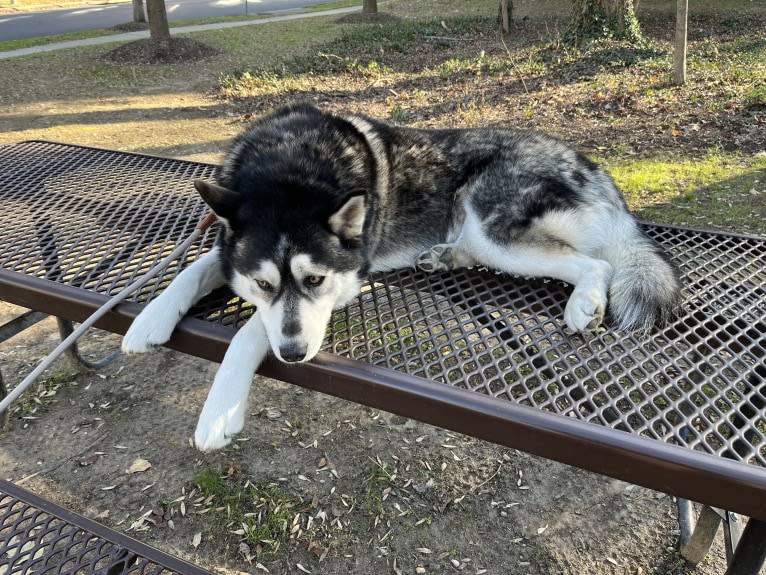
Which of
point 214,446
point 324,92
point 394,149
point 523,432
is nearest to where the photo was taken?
point 523,432

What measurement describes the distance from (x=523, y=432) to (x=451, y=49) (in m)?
14.2

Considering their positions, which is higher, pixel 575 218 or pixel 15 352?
pixel 575 218

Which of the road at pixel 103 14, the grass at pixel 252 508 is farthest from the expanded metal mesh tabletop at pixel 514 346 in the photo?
the road at pixel 103 14

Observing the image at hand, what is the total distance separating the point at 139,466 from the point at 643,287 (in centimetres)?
281

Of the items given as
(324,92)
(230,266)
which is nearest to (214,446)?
(230,266)

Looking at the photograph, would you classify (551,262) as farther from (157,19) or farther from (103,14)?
(103,14)

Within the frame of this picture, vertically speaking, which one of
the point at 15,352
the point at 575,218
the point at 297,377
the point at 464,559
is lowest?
the point at 464,559

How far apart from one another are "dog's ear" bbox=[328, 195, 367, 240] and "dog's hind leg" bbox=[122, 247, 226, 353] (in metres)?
0.62

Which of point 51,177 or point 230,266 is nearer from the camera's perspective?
point 230,266

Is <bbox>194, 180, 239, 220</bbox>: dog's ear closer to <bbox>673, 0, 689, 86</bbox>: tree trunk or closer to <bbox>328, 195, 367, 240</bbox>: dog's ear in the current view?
<bbox>328, 195, 367, 240</bbox>: dog's ear

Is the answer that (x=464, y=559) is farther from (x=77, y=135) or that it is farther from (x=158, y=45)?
(x=158, y=45)

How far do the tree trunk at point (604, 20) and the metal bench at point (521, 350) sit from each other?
1125cm

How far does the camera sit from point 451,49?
46.2 feet

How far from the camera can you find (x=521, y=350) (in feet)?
6.59
